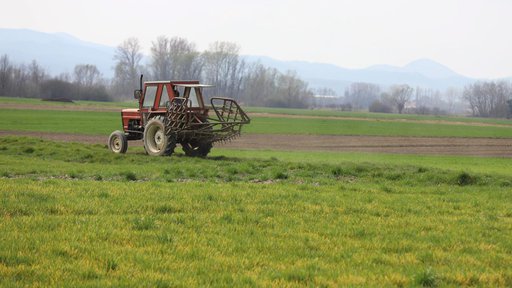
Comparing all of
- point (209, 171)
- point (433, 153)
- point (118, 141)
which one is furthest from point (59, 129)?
point (209, 171)

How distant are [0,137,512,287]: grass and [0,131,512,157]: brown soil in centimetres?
1957

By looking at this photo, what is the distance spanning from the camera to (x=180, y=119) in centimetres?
2292

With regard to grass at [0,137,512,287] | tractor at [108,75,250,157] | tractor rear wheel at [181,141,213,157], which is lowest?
tractor rear wheel at [181,141,213,157]

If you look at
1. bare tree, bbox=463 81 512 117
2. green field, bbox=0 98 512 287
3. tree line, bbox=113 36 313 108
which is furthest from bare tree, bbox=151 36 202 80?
green field, bbox=0 98 512 287

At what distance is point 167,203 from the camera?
1104 centimetres

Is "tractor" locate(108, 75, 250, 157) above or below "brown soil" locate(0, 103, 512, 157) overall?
above

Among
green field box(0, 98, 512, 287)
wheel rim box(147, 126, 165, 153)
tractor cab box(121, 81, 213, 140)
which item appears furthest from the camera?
wheel rim box(147, 126, 165, 153)

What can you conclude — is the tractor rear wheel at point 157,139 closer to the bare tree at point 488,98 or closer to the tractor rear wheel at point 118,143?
the tractor rear wheel at point 118,143

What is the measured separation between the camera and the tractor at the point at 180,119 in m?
22.9

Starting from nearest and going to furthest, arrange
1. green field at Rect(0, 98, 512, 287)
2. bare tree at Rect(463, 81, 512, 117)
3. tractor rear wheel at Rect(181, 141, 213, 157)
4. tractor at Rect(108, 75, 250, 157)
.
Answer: green field at Rect(0, 98, 512, 287) → tractor at Rect(108, 75, 250, 157) → tractor rear wheel at Rect(181, 141, 213, 157) → bare tree at Rect(463, 81, 512, 117)

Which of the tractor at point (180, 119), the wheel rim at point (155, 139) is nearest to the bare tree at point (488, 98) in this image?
the tractor at point (180, 119)

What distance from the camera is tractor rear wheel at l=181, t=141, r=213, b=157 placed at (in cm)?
2497

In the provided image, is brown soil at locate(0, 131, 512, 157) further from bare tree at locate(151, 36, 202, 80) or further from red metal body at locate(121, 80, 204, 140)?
bare tree at locate(151, 36, 202, 80)

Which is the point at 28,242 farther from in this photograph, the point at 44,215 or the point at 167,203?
the point at 167,203
